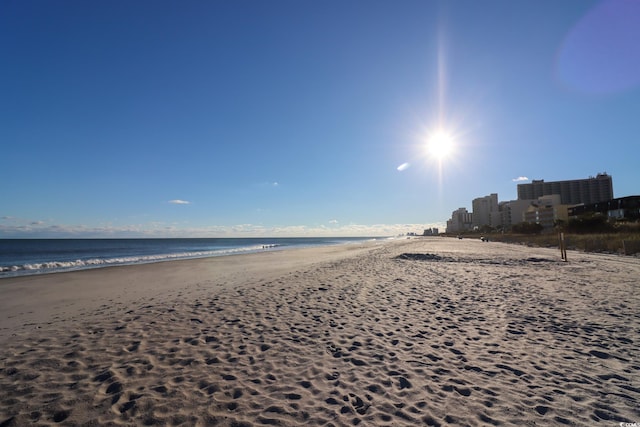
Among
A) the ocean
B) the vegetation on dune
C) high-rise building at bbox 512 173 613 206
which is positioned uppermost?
high-rise building at bbox 512 173 613 206

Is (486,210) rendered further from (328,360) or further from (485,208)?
(328,360)

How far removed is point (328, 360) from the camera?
5.24 meters

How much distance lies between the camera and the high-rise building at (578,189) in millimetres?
156375

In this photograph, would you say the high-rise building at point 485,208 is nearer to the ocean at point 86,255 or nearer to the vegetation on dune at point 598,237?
the vegetation on dune at point 598,237

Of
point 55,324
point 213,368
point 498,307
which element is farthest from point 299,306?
point 55,324

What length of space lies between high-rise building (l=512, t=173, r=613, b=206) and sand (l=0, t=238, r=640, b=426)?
633 feet

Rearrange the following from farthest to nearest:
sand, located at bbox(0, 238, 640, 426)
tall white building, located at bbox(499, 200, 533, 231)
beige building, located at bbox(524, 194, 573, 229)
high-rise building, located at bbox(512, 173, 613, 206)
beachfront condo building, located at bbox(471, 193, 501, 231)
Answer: beachfront condo building, located at bbox(471, 193, 501, 231), high-rise building, located at bbox(512, 173, 613, 206), tall white building, located at bbox(499, 200, 533, 231), beige building, located at bbox(524, 194, 573, 229), sand, located at bbox(0, 238, 640, 426)

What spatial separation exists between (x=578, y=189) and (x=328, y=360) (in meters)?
215

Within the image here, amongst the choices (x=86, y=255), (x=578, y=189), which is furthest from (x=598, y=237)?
(x=578, y=189)

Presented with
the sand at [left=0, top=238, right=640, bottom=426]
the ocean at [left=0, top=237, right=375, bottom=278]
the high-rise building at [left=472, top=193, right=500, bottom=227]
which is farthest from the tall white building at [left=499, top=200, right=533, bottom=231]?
the sand at [left=0, top=238, right=640, bottom=426]

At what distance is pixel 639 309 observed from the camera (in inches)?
318

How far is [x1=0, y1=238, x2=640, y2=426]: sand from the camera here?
3738 mm

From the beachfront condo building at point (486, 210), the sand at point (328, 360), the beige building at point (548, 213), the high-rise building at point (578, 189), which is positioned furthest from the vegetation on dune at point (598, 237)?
the high-rise building at point (578, 189)

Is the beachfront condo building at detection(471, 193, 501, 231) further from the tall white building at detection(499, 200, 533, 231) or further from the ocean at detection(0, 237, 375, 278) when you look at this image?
the ocean at detection(0, 237, 375, 278)
